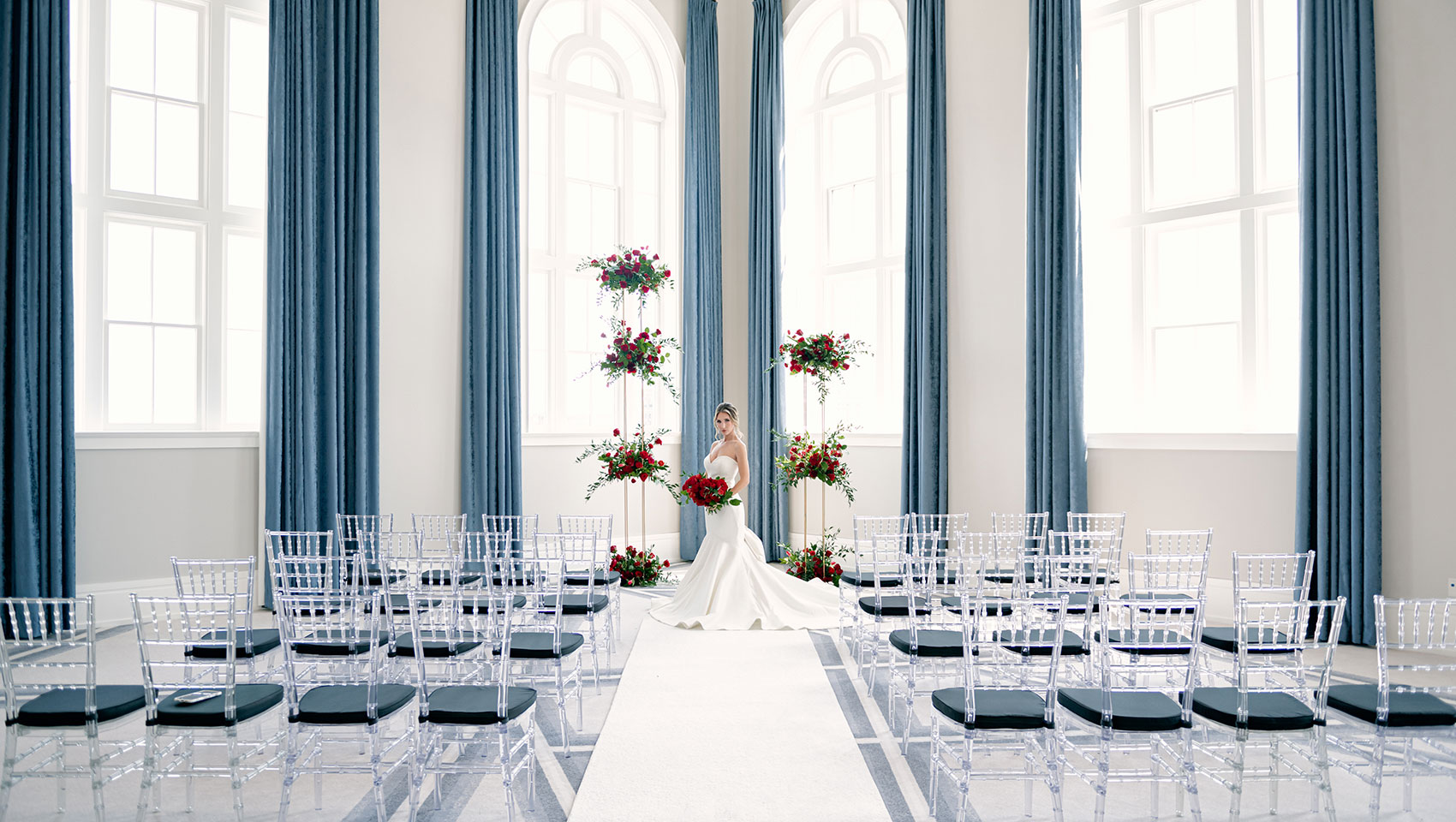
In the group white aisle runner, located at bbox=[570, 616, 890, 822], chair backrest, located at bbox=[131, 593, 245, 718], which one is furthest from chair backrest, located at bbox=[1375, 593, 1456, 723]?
chair backrest, located at bbox=[131, 593, 245, 718]

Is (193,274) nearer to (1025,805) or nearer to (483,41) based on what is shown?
(483,41)

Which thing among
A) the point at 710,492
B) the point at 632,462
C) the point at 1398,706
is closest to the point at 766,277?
the point at 632,462

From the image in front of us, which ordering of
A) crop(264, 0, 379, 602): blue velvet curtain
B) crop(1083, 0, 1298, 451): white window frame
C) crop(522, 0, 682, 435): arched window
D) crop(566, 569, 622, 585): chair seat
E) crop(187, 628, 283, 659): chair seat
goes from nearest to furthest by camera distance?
crop(187, 628, 283, 659): chair seat, crop(566, 569, 622, 585): chair seat, crop(1083, 0, 1298, 451): white window frame, crop(264, 0, 379, 602): blue velvet curtain, crop(522, 0, 682, 435): arched window

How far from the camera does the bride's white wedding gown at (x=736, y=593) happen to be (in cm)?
662

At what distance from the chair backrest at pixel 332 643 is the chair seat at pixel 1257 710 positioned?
2806mm

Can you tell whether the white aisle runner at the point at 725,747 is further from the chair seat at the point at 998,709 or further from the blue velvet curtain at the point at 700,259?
the blue velvet curtain at the point at 700,259

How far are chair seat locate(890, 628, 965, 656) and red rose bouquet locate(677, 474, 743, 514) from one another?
2507 millimetres

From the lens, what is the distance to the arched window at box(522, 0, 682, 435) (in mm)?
9336

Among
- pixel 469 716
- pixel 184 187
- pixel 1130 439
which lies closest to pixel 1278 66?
pixel 1130 439

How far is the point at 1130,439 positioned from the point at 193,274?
7.44 meters

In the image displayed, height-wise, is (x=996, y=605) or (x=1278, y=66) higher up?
(x=1278, y=66)

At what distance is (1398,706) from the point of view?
3234 millimetres

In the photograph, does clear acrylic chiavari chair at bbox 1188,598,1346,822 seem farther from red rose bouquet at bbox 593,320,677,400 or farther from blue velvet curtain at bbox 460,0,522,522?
blue velvet curtain at bbox 460,0,522,522

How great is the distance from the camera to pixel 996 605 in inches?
183
